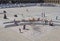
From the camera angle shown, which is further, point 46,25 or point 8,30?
point 46,25

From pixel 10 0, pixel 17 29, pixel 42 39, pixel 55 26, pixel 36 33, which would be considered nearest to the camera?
pixel 42 39

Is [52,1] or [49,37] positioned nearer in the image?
[49,37]

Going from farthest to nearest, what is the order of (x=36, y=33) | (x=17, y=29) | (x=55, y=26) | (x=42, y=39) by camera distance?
(x=55, y=26) → (x=17, y=29) → (x=36, y=33) → (x=42, y=39)

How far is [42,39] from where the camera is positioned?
39.0 feet

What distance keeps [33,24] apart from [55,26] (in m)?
2.05

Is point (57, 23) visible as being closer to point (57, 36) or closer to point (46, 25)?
point (46, 25)

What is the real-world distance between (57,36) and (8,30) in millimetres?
3993

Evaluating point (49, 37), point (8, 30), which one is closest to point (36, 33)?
point (49, 37)

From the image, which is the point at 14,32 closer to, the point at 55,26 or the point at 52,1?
the point at 55,26

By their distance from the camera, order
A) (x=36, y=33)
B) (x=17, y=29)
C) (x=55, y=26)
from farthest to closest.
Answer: (x=55, y=26), (x=17, y=29), (x=36, y=33)

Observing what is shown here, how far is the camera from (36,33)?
13.2m

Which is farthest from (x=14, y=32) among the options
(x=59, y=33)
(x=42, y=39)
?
(x=59, y=33)

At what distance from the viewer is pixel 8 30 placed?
45.9 feet

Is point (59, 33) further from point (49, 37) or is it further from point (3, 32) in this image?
point (3, 32)
